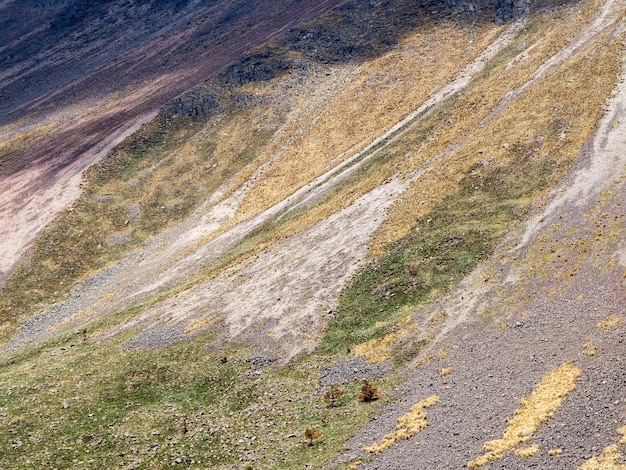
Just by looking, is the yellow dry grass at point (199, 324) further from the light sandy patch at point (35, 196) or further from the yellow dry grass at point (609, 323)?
the light sandy patch at point (35, 196)

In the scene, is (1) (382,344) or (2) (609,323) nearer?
(2) (609,323)

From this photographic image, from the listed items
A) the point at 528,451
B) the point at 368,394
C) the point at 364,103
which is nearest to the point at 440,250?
the point at 368,394

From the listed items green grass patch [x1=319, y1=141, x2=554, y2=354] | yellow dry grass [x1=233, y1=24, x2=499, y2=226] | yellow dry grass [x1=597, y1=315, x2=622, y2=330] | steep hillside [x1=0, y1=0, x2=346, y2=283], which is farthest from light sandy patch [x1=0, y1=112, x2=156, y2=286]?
yellow dry grass [x1=597, y1=315, x2=622, y2=330]

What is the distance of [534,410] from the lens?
83.3 ft

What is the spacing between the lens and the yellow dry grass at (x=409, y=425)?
27.0 meters

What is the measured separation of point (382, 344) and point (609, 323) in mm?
13640

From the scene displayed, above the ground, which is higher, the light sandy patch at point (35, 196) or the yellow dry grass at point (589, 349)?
the light sandy patch at point (35, 196)

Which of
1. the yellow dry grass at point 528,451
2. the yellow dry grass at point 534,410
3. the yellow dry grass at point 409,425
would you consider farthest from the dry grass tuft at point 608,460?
the yellow dry grass at point 409,425

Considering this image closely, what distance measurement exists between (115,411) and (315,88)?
71.2m

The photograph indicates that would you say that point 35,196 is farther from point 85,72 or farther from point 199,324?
point 85,72

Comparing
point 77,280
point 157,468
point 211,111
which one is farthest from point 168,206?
point 157,468

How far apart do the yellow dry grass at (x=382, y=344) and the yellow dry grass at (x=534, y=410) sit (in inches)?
410

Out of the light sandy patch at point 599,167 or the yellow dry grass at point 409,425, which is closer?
the yellow dry grass at point 409,425

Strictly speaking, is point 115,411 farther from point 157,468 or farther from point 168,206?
point 168,206
